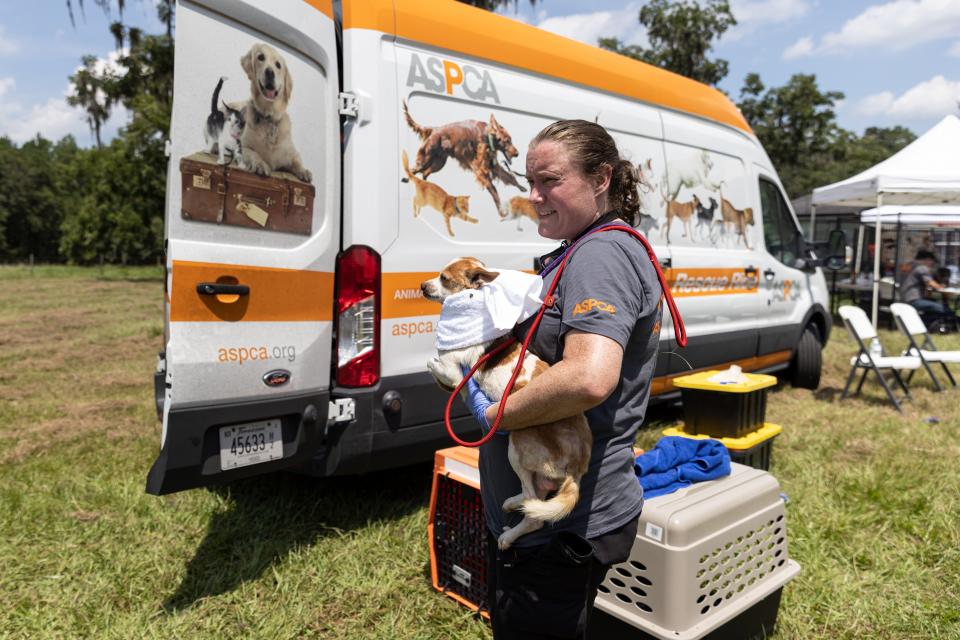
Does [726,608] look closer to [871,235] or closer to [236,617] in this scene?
[236,617]

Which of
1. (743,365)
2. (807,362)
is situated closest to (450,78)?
(743,365)

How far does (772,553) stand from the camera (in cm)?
255

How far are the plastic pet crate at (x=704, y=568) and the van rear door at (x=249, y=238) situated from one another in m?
1.49

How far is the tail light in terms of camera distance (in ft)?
9.82

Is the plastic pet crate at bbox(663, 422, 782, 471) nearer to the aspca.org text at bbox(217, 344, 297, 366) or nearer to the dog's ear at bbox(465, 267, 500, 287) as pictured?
the aspca.org text at bbox(217, 344, 297, 366)

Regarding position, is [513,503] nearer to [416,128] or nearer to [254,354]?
[254,354]

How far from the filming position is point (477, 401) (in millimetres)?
1411

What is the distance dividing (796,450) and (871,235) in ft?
60.1

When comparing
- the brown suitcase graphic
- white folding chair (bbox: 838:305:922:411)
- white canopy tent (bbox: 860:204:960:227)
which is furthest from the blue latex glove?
white canopy tent (bbox: 860:204:960:227)

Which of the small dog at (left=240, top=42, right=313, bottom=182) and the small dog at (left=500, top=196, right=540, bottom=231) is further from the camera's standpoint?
the small dog at (left=500, top=196, right=540, bottom=231)

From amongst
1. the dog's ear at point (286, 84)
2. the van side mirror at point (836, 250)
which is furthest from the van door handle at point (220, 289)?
the van side mirror at point (836, 250)

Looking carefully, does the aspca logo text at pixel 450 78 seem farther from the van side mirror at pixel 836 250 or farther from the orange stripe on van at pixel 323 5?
the van side mirror at pixel 836 250

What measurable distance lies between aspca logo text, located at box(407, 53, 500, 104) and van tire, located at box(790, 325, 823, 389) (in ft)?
15.4

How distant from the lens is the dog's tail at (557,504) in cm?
134
